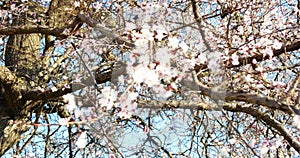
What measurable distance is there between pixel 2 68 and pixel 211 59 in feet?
5.18

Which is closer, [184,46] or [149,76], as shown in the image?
[149,76]

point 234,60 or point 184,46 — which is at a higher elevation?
point 184,46

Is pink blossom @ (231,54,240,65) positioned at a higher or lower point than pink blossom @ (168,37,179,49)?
lower

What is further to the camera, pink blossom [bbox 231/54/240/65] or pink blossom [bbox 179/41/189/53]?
pink blossom [bbox 179/41/189/53]

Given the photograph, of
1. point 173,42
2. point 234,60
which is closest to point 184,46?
point 173,42

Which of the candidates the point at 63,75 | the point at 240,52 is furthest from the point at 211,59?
the point at 63,75

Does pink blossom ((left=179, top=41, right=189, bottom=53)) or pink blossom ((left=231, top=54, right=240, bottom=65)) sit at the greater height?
pink blossom ((left=179, top=41, right=189, bottom=53))

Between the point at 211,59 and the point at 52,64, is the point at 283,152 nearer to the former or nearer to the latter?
the point at 211,59

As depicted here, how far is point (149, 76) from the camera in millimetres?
2078

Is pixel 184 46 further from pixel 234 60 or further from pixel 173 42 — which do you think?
pixel 234 60

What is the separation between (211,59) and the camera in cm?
251

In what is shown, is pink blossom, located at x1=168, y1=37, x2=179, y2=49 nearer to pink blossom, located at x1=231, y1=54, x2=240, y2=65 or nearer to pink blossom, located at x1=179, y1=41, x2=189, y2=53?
pink blossom, located at x1=179, y1=41, x2=189, y2=53

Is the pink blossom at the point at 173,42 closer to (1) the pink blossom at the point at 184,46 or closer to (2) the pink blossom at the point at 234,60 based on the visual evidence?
(1) the pink blossom at the point at 184,46

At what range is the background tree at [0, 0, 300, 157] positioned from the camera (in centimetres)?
224
